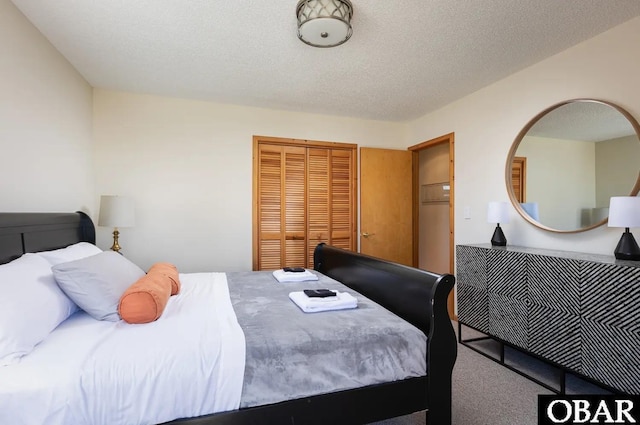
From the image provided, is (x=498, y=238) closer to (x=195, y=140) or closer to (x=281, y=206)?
(x=281, y=206)

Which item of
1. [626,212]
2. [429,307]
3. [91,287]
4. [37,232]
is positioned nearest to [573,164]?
[626,212]

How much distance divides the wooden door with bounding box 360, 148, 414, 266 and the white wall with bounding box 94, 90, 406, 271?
1.19 m

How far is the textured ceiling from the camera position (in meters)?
2.03

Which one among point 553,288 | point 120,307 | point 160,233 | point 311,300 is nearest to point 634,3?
point 553,288

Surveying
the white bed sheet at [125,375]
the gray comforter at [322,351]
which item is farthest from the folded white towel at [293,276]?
the white bed sheet at [125,375]

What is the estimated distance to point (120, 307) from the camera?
1528 mm

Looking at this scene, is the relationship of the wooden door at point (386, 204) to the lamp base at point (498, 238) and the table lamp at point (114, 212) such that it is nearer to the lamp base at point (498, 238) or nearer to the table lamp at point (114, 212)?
the lamp base at point (498, 238)

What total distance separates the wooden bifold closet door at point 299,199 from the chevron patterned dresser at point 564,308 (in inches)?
70.9

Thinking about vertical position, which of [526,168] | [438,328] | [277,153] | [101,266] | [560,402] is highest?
[277,153]

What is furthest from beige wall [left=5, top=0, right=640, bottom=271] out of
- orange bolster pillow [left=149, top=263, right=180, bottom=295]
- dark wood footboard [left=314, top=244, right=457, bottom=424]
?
dark wood footboard [left=314, top=244, right=457, bottom=424]

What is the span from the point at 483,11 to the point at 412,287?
1.82m

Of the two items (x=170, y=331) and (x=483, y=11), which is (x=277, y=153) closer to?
(x=483, y=11)

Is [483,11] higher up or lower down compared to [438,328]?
higher up

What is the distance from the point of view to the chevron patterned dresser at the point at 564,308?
1.78 meters
